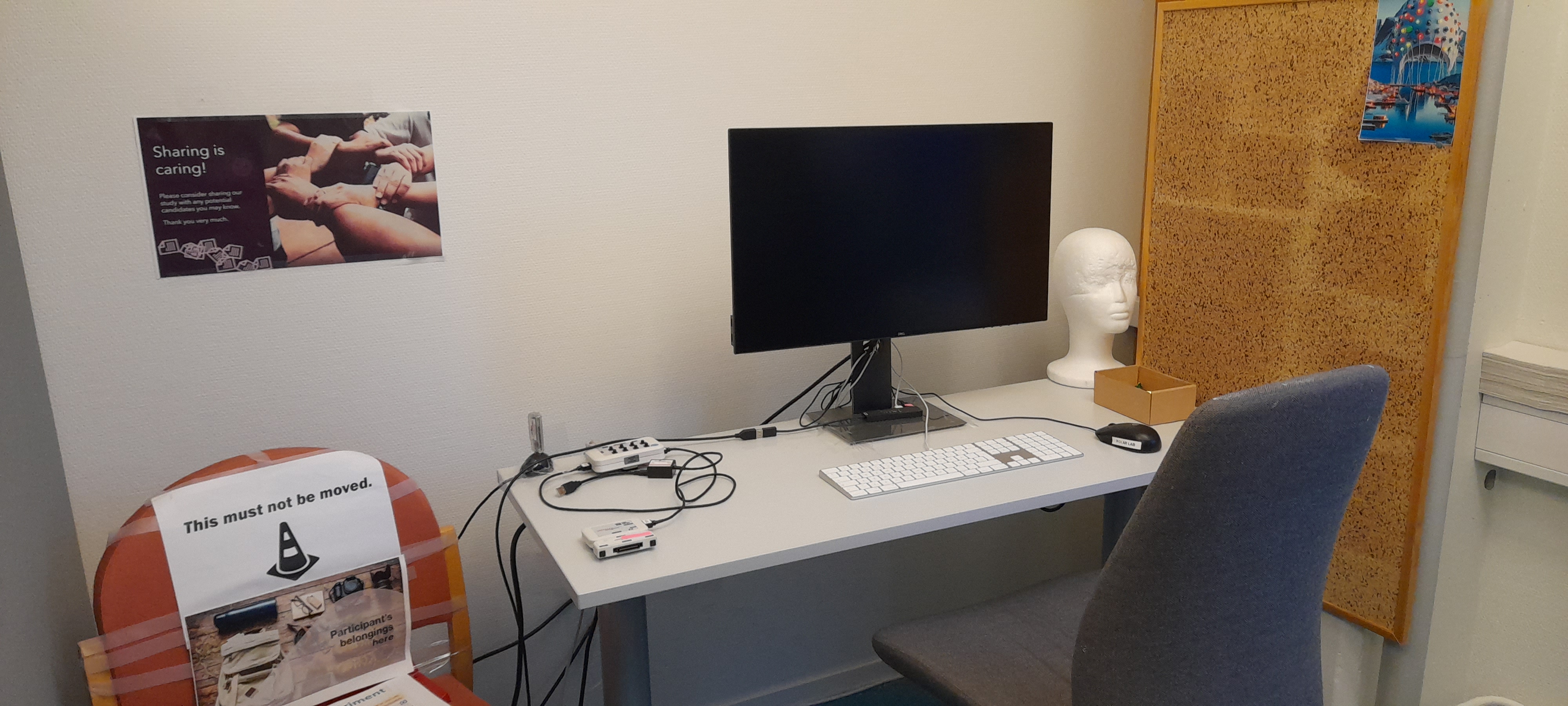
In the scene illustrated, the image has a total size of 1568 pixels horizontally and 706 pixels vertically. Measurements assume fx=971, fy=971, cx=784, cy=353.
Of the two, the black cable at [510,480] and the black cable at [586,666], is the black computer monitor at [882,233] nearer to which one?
the black cable at [510,480]

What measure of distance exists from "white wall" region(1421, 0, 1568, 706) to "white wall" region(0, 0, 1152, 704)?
2.82ft

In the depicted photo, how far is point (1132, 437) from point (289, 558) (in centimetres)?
135

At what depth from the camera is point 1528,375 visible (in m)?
1.62

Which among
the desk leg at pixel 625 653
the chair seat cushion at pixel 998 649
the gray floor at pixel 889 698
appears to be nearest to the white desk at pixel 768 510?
the desk leg at pixel 625 653

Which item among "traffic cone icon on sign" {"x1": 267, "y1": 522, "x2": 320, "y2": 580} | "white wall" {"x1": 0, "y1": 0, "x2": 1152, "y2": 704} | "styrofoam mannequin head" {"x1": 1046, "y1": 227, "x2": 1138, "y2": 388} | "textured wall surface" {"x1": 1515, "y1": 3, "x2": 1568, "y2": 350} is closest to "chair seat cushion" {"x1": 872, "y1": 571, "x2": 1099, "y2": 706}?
"styrofoam mannequin head" {"x1": 1046, "y1": 227, "x2": 1138, "y2": 388}

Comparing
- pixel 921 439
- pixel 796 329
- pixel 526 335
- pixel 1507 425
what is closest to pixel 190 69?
pixel 526 335

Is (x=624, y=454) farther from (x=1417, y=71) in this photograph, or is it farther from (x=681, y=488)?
(x=1417, y=71)

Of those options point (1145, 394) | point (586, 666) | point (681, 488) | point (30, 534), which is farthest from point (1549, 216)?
A: point (30, 534)

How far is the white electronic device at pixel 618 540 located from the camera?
1325 mm

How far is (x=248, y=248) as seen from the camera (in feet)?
5.30

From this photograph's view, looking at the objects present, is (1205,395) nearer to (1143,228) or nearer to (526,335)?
(1143,228)

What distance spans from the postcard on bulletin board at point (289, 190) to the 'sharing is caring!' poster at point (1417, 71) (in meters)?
1.64

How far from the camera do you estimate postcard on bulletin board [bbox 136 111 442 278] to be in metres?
1.55

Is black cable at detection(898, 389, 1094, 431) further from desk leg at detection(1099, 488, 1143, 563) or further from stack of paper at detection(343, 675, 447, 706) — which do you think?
stack of paper at detection(343, 675, 447, 706)
